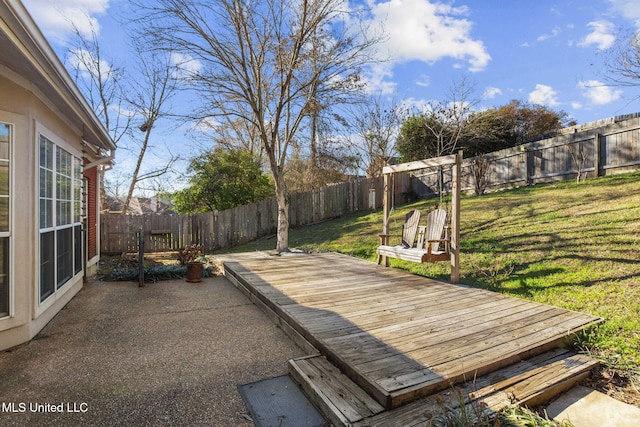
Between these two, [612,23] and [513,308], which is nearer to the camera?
[513,308]

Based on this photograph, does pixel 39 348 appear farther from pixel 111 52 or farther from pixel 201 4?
pixel 111 52

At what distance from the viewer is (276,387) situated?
87.8 inches

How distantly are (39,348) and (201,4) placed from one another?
6327 mm

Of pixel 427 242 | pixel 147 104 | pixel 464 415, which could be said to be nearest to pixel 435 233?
pixel 427 242

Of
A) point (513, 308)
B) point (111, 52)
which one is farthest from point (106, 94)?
point (513, 308)

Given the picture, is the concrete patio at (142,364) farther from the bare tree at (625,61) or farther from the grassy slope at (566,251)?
the bare tree at (625,61)

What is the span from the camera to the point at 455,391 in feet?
6.06

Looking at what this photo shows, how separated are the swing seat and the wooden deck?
0.34 m

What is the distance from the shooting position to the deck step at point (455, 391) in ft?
5.60

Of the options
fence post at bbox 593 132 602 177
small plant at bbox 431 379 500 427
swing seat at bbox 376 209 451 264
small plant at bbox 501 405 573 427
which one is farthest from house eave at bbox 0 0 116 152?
fence post at bbox 593 132 602 177

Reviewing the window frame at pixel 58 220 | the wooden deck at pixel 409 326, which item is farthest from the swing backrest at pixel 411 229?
the window frame at pixel 58 220

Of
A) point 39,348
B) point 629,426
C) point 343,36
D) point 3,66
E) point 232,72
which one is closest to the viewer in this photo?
point 629,426

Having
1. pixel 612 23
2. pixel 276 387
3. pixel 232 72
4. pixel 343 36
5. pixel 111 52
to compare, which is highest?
pixel 111 52

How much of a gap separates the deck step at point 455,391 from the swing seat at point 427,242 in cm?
200
